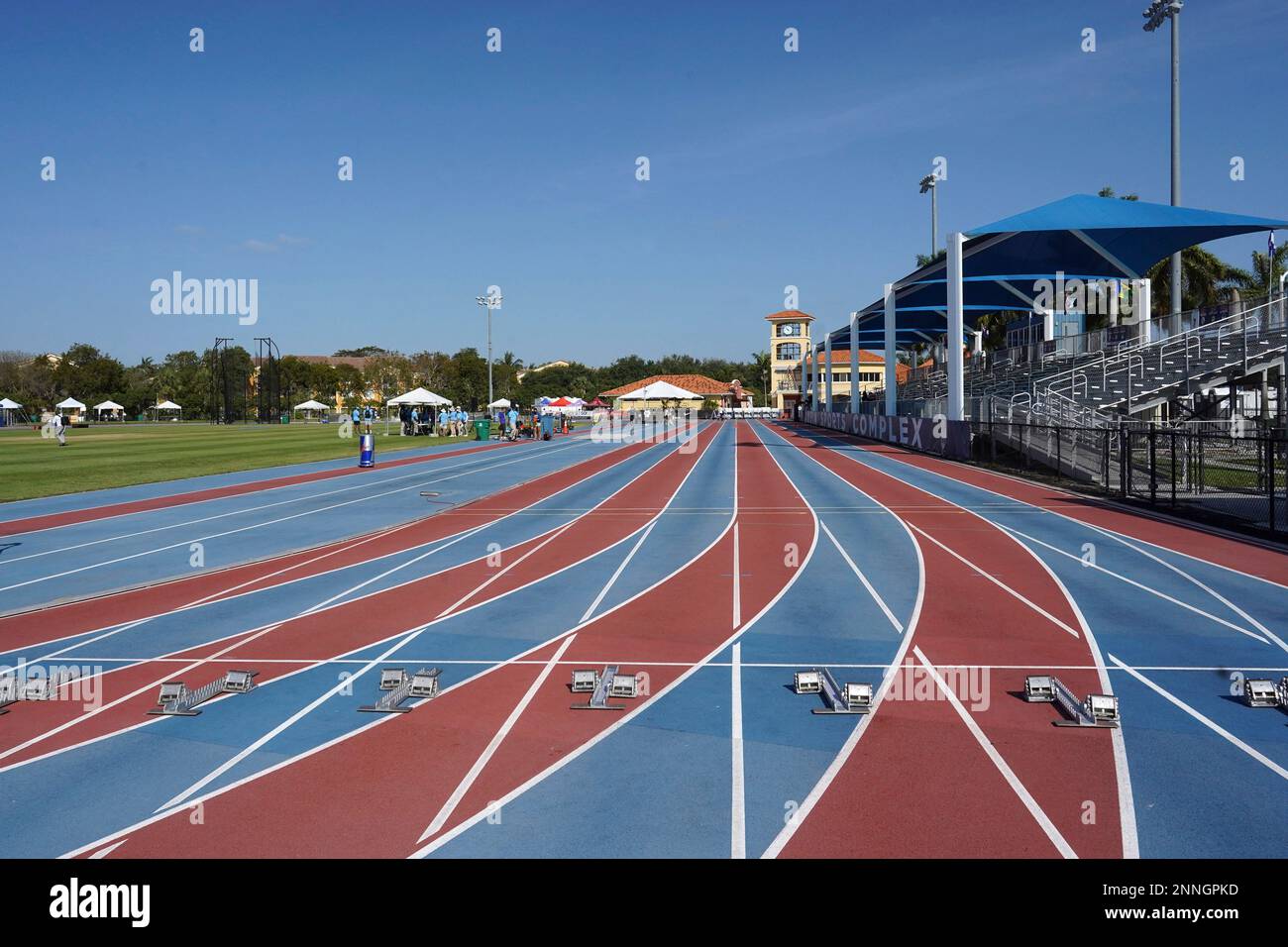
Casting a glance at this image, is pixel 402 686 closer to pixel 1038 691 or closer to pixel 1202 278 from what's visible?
pixel 1038 691

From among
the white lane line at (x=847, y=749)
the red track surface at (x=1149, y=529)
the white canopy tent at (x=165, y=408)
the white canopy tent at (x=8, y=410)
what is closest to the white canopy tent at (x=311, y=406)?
the white canopy tent at (x=165, y=408)

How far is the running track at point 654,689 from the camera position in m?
5.15

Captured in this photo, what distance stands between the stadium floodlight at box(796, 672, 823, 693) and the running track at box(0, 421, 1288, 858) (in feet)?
0.46

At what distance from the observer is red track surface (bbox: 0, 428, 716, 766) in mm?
6965

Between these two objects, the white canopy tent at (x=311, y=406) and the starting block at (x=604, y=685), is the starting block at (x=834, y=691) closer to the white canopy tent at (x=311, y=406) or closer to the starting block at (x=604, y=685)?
the starting block at (x=604, y=685)

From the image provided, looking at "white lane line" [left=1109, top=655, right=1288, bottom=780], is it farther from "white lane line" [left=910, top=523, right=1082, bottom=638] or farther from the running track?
"white lane line" [left=910, top=523, right=1082, bottom=638]

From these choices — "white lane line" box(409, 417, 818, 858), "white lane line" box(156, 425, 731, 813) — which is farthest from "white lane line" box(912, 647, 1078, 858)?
"white lane line" box(156, 425, 731, 813)

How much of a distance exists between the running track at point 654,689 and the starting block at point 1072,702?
133mm

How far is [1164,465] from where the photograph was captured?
73.5 ft

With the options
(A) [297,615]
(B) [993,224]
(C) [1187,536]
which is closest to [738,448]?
(B) [993,224]

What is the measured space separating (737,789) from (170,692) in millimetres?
4666
